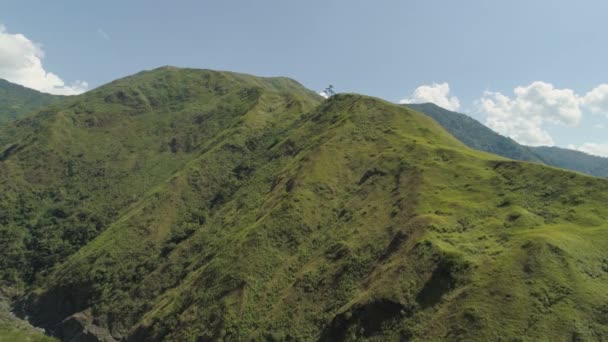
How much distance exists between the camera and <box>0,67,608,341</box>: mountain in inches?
2039

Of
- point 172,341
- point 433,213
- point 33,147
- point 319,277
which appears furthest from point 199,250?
point 33,147

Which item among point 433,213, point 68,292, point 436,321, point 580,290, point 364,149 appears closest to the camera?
point 580,290

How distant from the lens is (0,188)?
16038 cm

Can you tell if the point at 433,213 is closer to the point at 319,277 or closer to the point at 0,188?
the point at 319,277

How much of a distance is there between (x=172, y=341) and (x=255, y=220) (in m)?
32.8

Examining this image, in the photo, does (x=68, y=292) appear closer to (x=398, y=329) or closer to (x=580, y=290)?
(x=398, y=329)

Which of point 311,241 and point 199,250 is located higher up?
point 311,241

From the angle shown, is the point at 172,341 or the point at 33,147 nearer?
the point at 172,341

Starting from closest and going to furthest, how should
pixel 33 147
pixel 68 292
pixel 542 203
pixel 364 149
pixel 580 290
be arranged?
pixel 580 290 → pixel 542 203 → pixel 68 292 → pixel 364 149 → pixel 33 147

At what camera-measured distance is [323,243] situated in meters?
82.6

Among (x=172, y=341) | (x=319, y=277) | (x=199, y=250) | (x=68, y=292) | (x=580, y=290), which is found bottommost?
(x=68, y=292)

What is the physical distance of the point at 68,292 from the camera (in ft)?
342

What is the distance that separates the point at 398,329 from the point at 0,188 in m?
170

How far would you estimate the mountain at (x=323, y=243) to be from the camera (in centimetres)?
5178
